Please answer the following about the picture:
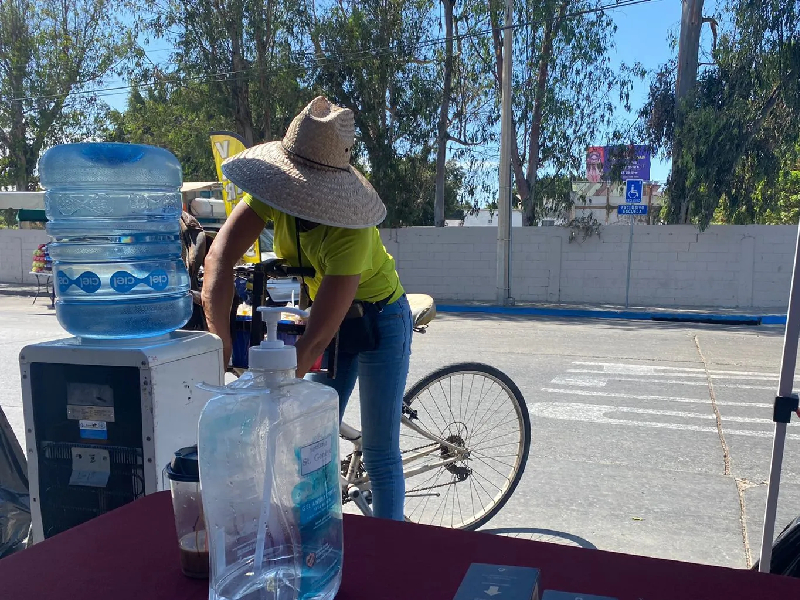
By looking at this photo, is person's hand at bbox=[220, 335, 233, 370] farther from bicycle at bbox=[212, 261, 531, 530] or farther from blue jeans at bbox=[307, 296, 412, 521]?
bicycle at bbox=[212, 261, 531, 530]

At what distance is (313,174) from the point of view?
2.26m

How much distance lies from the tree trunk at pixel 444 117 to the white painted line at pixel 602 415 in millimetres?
12609

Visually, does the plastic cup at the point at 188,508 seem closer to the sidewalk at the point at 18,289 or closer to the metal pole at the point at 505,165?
the metal pole at the point at 505,165

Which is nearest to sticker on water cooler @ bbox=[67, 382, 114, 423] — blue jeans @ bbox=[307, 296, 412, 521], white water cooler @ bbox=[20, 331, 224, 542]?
white water cooler @ bbox=[20, 331, 224, 542]

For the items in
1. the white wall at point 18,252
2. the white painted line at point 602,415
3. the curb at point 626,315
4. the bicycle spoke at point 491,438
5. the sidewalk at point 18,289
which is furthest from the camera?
the white wall at point 18,252

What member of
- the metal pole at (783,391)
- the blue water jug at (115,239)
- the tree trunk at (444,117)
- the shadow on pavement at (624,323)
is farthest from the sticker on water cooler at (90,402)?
the tree trunk at (444,117)

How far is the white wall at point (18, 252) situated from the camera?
2312 centimetres

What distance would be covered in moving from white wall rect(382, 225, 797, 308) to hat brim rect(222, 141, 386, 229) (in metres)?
15.4

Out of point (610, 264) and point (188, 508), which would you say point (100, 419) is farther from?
point (610, 264)

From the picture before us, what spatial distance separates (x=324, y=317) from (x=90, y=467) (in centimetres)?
79

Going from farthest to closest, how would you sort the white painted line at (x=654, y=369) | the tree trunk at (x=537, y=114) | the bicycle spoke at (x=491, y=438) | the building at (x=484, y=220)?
the building at (x=484, y=220), the tree trunk at (x=537, y=114), the white painted line at (x=654, y=369), the bicycle spoke at (x=491, y=438)

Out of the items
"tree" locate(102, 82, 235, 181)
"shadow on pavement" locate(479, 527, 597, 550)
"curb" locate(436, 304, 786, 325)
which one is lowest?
"curb" locate(436, 304, 786, 325)

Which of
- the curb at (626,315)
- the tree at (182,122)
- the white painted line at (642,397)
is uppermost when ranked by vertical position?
the tree at (182,122)

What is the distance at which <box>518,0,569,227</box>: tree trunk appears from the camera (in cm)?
1739
